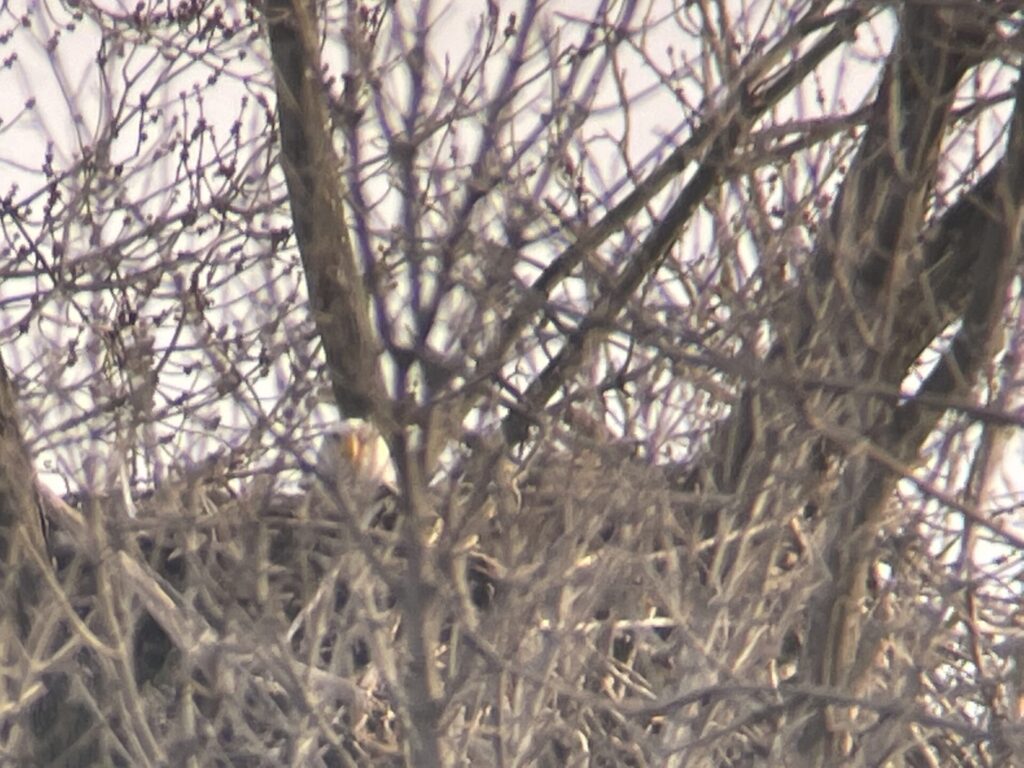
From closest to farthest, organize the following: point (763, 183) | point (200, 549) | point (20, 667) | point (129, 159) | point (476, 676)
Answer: point (476, 676), point (200, 549), point (20, 667), point (763, 183), point (129, 159)

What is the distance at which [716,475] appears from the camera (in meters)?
5.89

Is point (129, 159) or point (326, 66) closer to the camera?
point (326, 66)

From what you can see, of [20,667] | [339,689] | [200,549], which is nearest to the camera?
[339,689]

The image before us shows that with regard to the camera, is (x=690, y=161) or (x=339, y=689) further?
(x=690, y=161)

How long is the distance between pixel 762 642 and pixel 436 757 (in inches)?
65.7

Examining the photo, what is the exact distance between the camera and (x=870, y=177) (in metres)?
6.32

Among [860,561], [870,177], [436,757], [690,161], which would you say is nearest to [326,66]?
[690,161]

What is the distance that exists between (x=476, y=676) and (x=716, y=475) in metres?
1.59

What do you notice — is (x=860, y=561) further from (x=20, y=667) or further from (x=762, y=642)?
(x=20, y=667)

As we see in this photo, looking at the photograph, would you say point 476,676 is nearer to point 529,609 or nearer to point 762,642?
point 529,609

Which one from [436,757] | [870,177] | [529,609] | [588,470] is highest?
[870,177]

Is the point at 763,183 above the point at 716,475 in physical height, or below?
above

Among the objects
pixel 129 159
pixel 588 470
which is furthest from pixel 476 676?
pixel 129 159

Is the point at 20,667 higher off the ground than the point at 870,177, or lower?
lower
